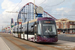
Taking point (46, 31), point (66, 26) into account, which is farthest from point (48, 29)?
point (66, 26)

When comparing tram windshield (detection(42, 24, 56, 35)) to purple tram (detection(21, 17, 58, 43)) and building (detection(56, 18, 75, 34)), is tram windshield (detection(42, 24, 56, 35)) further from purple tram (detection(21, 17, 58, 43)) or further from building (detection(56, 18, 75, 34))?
building (detection(56, 18, 75, 34))

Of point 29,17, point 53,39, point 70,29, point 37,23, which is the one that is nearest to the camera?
point 53,39

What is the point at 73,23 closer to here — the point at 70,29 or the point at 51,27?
the point at 70,29

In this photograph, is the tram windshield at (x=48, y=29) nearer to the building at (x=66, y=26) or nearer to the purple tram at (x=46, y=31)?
the purple tram at (x=46, y=31)

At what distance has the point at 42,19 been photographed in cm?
1780

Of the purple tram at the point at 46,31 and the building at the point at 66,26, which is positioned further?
the building at the point at 66,26

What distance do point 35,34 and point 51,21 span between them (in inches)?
102

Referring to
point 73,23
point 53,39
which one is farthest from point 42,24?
point 73,23

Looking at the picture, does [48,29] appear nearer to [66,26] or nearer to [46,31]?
[46,31]

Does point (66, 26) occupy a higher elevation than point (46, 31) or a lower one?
lower

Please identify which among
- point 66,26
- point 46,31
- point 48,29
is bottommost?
point 66,26

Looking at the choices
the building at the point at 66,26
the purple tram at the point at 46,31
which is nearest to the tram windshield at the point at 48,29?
the purple tram at the point at 46,31

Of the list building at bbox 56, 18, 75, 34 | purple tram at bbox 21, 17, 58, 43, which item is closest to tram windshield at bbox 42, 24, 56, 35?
purple tram at bbox 21, 17, 58, 43

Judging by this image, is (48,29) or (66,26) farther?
(66,26)
